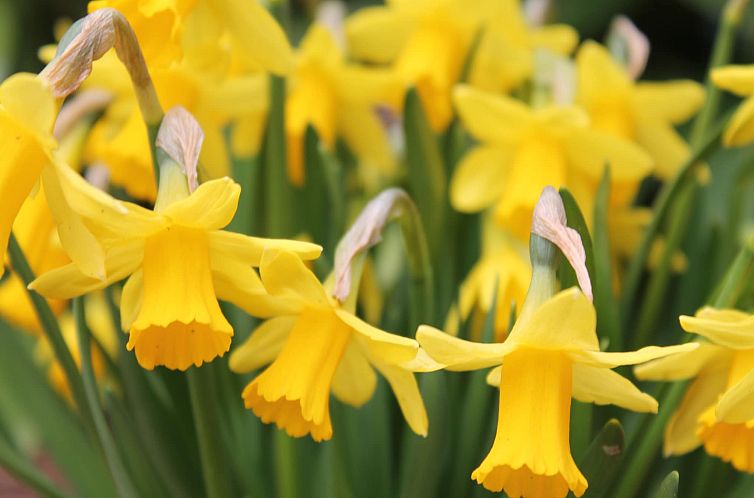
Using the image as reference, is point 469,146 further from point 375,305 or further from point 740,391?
point 740,391

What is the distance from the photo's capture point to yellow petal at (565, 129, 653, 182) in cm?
113

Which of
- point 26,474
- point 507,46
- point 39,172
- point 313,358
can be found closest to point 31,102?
point 39,172

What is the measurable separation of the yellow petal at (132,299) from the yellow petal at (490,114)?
490mm

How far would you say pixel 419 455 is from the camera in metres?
0.88

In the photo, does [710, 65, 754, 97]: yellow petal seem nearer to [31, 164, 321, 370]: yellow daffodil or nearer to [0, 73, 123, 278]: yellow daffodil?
[31, 164, 321, 370]: yellow daffodil

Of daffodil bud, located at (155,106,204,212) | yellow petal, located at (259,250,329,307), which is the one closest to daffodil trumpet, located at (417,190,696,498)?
yellow petal, located at (259,250,329,307)

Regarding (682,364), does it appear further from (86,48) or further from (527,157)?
(86,48)

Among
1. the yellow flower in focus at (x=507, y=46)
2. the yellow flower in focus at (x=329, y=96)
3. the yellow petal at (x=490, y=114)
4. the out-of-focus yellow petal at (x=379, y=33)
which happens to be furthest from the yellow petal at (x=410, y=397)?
the out-of-focus yellow petal at (x=379, y=33)

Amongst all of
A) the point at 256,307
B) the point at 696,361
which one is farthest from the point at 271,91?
the point at 696,361

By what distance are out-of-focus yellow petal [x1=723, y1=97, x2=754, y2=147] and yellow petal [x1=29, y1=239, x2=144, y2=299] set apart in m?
0.59

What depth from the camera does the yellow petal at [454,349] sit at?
2.22 ft

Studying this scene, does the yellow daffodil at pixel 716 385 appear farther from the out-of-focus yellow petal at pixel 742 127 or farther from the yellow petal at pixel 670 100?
the yellow petal at pixel 670 100

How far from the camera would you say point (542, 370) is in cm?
72

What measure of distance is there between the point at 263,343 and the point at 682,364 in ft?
1.25
